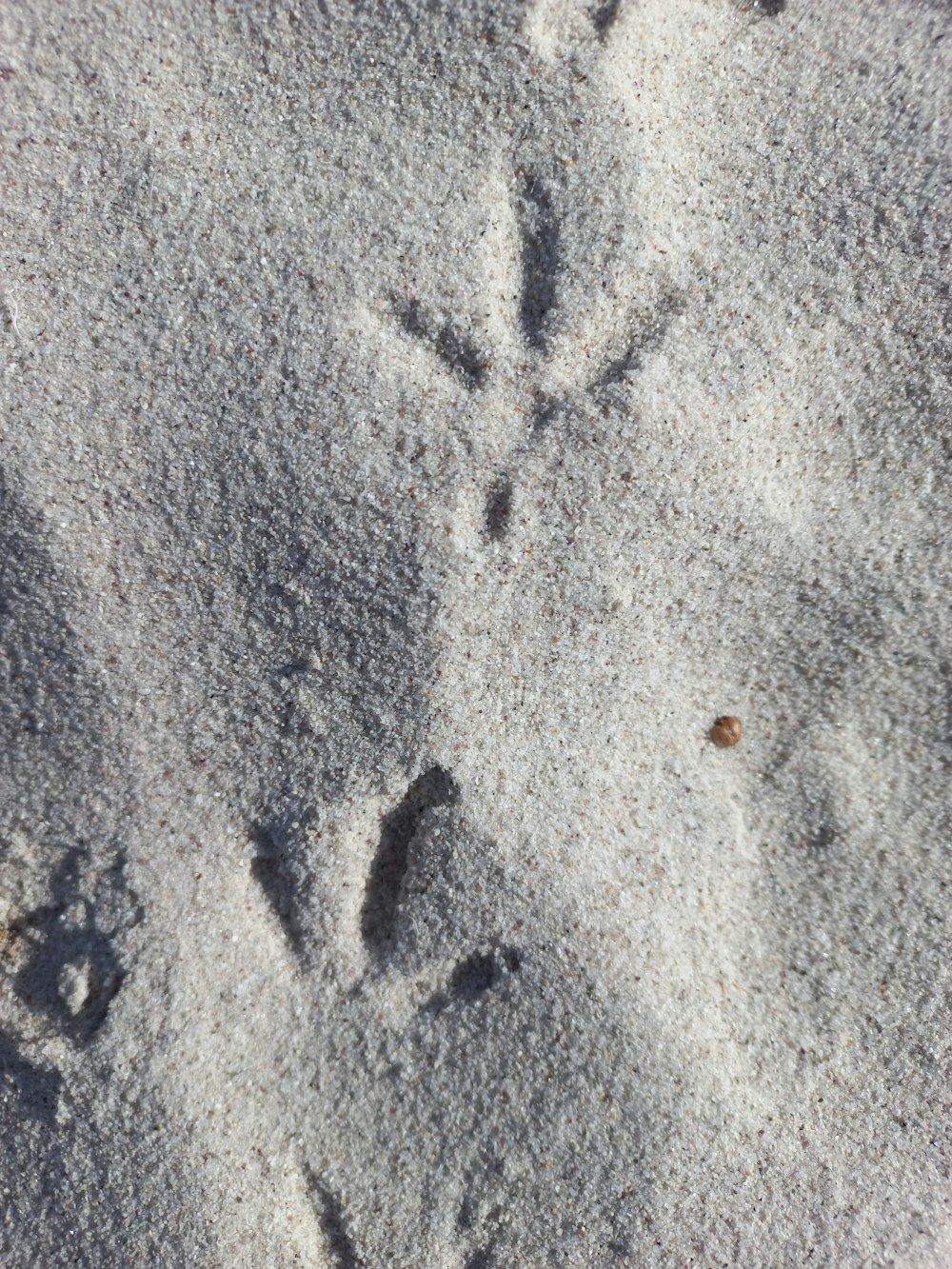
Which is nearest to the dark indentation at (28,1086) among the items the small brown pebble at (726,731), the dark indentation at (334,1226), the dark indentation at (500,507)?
the dark indentation at (334,1226)

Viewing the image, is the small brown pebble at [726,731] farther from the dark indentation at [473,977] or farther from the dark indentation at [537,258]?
the dark indentation at [537,258]

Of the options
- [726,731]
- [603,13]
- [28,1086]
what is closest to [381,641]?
[726,731]

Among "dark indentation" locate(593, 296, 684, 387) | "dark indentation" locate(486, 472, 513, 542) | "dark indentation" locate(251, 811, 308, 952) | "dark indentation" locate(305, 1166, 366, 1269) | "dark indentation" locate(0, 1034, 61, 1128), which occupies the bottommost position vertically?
"dark indentation" locate(0, 1034, 61, 1128)

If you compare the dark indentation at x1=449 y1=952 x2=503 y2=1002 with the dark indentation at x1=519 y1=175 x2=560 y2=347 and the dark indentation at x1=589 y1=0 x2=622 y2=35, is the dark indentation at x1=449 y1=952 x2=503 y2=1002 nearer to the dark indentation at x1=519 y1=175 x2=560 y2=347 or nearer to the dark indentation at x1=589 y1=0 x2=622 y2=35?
the dark indentation at x1=519 y1=175 x2=560 y2=347

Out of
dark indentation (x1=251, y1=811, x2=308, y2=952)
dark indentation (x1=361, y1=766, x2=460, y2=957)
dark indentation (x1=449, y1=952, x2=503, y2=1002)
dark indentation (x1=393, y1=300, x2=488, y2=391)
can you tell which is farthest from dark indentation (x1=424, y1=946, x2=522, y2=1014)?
dark indentation (x1=393, y1=300, x2=488, y2=391)

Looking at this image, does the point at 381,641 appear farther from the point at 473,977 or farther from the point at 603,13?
the point at 603,13

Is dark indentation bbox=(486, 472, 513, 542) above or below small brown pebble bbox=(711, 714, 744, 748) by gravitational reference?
above
